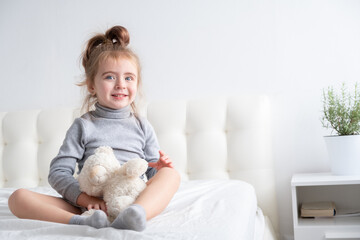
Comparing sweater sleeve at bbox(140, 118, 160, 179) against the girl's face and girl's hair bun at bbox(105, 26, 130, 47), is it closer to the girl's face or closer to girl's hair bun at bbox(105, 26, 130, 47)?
the girl's face

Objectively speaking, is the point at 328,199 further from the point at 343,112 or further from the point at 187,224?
the point at 187,224

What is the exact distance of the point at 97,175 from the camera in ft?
3.91

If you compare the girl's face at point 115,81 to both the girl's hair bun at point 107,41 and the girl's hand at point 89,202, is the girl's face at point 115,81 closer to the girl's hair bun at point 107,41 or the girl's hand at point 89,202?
the girl's hair bun at point 107,41

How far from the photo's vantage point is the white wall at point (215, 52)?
6.85 ft

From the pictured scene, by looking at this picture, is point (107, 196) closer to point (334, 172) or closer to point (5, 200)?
point (5, 200)

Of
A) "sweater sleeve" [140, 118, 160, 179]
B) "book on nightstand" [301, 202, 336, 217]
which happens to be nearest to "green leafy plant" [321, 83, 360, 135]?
"book on nightstand" [301, 202, 336, 217]

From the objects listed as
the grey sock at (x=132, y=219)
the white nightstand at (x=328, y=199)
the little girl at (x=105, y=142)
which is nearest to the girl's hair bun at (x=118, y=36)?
the little girl at (x=105, y=142)

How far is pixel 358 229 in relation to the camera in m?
1.69

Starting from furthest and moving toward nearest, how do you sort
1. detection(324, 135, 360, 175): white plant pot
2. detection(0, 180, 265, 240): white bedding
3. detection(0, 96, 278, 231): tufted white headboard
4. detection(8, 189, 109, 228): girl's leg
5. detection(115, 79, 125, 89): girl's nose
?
detection(0, 96, 278, 231): tufted white headboard < detection(324, 135, 360, 175): white plant pot < detection(115, 79, 125, 89): girl's nose < detection(8, 189, 109, 228): girl's leg < detection(0, 180, 265, 240): white bedding

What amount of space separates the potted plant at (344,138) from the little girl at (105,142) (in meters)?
0.81

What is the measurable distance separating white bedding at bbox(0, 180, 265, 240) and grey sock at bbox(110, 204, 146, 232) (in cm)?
3

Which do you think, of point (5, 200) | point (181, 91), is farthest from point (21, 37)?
point (5, 200)

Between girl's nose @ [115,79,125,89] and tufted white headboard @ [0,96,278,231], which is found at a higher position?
girl's nose @ [115,79,125,89]

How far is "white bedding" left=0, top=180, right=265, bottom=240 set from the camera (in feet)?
3.24
